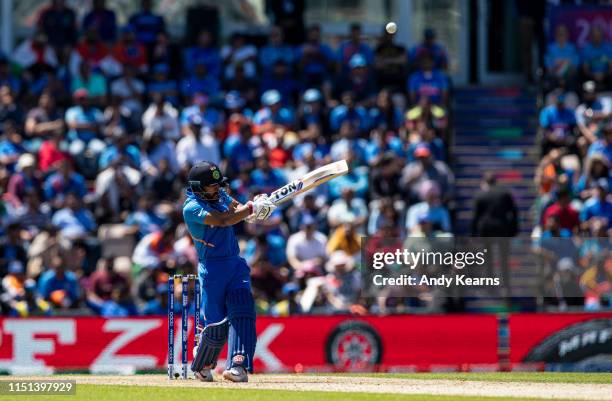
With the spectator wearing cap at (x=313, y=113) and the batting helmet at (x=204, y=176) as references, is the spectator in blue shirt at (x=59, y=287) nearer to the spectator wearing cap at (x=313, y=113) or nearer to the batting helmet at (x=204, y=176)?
the spectator wearing cap at (x=313, y=113)

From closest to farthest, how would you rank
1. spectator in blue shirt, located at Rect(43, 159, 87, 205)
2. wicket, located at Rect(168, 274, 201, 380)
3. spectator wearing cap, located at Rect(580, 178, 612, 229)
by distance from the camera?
wicket, located at Rect(168, 274, 201, 380), spectator wearing cap, located at Rect(580, 178, 612, 229), spectator in blue shirt, located at Rect(43, 159, 87, 205)

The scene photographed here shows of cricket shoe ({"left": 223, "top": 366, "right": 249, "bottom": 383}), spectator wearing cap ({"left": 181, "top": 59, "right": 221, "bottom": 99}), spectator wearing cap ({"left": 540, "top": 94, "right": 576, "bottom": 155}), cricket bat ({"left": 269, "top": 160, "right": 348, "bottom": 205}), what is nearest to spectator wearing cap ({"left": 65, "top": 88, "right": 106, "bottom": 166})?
spectator wearing cap ({"left": 181, "top": 59, "right": 221, "bottom": 99})

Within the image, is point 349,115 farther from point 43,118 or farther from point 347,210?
point 43,118

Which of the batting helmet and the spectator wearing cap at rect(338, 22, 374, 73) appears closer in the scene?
the batting helmet

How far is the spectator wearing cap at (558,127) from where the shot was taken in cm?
2228

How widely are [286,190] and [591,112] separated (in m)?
10.3

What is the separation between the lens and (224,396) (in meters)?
11.9

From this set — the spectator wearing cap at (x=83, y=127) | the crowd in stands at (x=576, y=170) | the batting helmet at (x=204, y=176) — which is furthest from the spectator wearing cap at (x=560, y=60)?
the batting helmet at (x=204, y=176)

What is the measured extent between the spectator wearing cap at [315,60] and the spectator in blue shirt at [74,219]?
4807 mm

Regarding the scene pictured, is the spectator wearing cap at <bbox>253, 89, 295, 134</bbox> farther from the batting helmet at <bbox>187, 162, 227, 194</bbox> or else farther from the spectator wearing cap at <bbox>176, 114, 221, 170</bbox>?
the batting helmet at <bbox>187, 162, 227, 194</bbox>

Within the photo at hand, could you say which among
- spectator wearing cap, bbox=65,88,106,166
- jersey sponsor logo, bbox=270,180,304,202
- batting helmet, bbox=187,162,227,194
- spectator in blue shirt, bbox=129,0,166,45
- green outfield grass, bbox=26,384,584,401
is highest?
spectator in blue shirt, bbox=129,0,166,45

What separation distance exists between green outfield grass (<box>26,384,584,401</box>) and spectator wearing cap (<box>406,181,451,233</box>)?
8.10m

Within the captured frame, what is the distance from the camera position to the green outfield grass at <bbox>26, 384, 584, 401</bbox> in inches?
465

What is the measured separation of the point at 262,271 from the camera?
1898 centimetres
